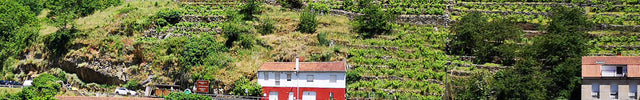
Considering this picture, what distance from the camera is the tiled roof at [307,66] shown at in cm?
6213

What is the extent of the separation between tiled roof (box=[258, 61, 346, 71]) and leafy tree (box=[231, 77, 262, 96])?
4.26 ft

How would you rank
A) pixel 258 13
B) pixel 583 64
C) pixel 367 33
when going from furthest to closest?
pixel 258 13, pixel 367 33, pixel 583 64

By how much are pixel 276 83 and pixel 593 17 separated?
96.2 ft

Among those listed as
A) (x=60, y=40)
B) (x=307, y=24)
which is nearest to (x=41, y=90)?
(x=60, y=40)

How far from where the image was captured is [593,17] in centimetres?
7619

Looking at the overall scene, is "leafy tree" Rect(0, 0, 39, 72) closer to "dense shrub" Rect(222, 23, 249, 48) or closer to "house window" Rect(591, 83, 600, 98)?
"dense shrub" Rect(222, 23, 249, 48)

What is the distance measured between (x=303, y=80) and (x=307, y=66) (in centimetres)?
108

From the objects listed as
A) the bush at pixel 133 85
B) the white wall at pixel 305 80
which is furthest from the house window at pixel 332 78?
the bush at pixel 133 85

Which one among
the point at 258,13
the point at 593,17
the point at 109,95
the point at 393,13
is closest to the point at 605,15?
the point at 593,17

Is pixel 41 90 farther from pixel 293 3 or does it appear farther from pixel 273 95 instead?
pixel 293 3

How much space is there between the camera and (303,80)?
62531 millimetres

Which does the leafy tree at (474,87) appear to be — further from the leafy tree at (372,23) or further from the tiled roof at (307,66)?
the leafy tree at (372,23)

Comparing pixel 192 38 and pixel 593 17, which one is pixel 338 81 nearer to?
pixel 192 38

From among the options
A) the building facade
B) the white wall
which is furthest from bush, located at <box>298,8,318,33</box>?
the building facade
